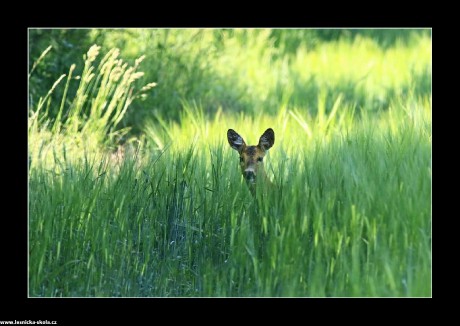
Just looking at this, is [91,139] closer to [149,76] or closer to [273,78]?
[149,76]

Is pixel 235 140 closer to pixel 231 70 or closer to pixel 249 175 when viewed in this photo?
pixel 249 175

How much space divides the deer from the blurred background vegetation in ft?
9.10

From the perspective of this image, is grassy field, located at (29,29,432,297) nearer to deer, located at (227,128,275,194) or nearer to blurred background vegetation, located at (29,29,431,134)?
deer, located at (227,128,275,194)

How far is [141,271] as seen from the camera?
230 inches

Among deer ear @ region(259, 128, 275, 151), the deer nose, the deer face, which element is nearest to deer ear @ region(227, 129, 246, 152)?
the deer face

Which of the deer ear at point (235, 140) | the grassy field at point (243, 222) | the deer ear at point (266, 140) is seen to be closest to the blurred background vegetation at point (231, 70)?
the grassy field at point (243, 222)

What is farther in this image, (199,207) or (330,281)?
(199,207)

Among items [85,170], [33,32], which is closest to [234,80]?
[33,32]

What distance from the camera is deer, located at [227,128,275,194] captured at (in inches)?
246

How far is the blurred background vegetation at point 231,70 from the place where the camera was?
9.73 meters

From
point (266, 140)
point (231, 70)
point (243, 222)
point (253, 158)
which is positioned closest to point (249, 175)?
point (253, 158)

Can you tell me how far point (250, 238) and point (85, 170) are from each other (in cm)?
156

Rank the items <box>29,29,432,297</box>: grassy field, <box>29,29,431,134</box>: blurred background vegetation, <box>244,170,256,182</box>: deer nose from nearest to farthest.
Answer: <box>29,29,432,297</box>: grassy field
<box>244,170,256,182</box>: deer nose
<box>29,29,431,134</box>: blurred background vegetation

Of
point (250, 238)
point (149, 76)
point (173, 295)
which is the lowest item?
point (173, 295)
